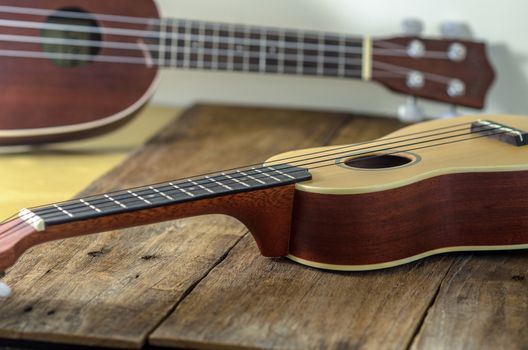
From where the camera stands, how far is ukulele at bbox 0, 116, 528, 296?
954 mm

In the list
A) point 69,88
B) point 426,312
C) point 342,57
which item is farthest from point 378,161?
point 69,88

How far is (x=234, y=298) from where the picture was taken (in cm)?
97

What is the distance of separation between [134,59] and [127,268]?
55 cm

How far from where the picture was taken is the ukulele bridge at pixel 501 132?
113 cm

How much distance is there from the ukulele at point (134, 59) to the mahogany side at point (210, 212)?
21.0 inches

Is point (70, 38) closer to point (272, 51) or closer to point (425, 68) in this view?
point (272, 51)

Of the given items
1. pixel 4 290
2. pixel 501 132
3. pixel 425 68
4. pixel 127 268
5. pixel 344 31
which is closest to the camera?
pixel 4 290

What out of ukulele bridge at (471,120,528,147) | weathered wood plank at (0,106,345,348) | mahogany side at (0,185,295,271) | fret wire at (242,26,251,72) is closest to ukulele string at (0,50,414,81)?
fret wire at (242,26,251,72)

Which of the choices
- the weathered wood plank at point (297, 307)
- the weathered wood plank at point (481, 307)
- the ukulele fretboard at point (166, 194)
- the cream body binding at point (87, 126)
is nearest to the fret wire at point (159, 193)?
the ukulele fretboard at point (166, 194)

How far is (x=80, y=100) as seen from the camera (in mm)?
1469

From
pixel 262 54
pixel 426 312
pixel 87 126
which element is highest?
pixel 262 54

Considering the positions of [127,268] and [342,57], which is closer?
[127,268]

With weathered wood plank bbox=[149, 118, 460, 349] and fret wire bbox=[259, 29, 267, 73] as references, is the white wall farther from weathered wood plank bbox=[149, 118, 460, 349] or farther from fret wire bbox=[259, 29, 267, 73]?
weathered wood plank bbox=[149, 118, 460, 349]

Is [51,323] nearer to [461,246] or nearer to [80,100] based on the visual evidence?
[461,246]
